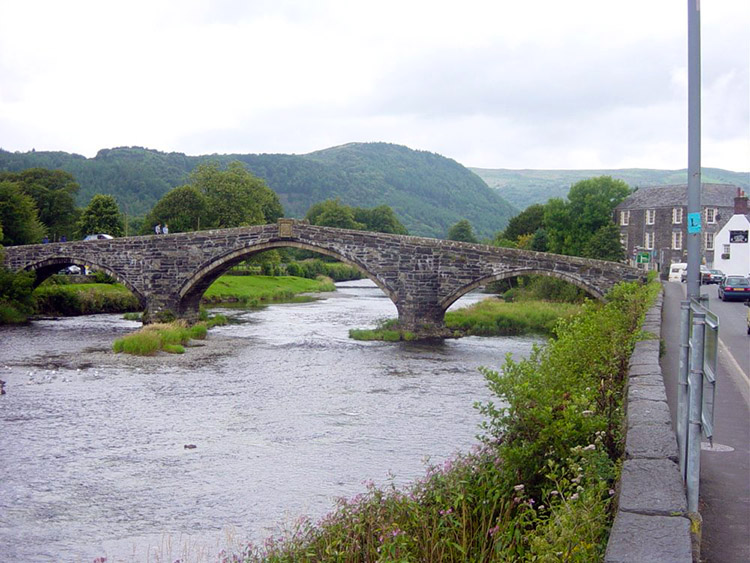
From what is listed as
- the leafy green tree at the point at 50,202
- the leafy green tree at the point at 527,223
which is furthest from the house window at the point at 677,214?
the leafy green tree at the point at 50,202

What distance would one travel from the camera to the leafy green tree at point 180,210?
68125 mm

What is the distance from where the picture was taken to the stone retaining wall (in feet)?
13.7

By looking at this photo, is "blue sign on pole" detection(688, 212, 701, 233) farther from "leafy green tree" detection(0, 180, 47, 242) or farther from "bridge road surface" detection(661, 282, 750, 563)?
"leafy green tree" detection(0, 180, 47, 242)

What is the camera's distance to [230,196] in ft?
242

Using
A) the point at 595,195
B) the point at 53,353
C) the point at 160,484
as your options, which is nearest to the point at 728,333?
the point at 160,484

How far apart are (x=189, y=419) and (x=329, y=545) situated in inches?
451

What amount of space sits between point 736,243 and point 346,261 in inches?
1576

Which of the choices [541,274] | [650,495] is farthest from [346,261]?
[650,495]

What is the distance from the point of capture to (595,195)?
7744 centimetres

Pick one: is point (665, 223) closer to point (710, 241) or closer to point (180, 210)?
point (710, 241)

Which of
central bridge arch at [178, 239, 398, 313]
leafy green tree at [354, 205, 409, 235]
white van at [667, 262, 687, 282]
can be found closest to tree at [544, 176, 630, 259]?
white van at [667, 262, 687, 282]

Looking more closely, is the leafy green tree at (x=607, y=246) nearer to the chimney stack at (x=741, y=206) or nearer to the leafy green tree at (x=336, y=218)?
the chimney stack at (x=741, y=206)

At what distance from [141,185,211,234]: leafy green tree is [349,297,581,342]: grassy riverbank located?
33816 mm

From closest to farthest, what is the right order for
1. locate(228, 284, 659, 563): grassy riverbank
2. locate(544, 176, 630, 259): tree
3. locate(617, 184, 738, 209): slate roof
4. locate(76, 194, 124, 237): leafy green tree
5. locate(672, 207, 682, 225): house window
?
locate(228, 284, 659, 563): grassy riverbank < locate(672, 207, 682, 225): house window < locate(617, 184, 738, 209): slate roof < locate(76, 194, 124, 237): leafy green tree < locate(544, 176, 630, 259): tree
